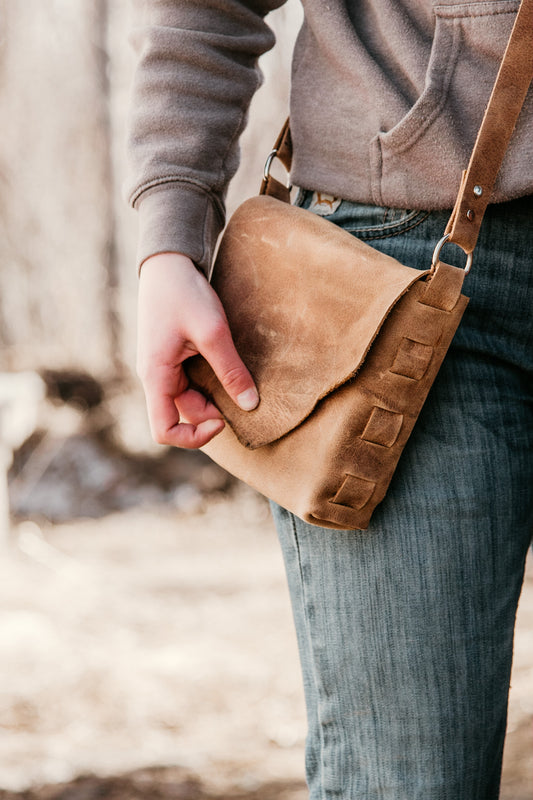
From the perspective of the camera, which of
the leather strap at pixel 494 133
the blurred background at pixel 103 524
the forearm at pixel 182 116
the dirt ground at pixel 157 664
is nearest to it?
the leather strap at pixel 494 133

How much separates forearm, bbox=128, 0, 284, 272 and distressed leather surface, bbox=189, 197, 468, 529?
75 millimetres

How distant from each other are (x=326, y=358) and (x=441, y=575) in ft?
0.74

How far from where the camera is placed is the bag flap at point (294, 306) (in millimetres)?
684

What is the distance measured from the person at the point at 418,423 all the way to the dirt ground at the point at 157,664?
1.25 meters

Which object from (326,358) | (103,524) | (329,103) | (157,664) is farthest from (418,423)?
(103,524)

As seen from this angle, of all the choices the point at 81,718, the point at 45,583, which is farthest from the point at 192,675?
the point at 45,583

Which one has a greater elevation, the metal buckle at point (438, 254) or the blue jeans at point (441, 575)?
the metal buckle at point (438, 254)

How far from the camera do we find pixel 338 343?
2.30 ft

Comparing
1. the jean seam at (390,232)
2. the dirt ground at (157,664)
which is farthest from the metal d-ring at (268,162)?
the dirt ground at (157,664)

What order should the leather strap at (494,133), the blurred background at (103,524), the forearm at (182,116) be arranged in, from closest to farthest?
the leather strap at (494,133), the forearm at (182,116), the blurred background at (103,524)

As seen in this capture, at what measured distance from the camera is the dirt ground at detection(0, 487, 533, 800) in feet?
6.08

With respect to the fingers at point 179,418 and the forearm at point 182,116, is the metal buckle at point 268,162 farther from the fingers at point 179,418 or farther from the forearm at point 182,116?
the fingers at point 179,418

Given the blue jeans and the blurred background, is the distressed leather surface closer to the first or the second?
the blue jeans

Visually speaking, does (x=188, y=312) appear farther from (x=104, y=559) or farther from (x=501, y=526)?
(x=104, y=559)
